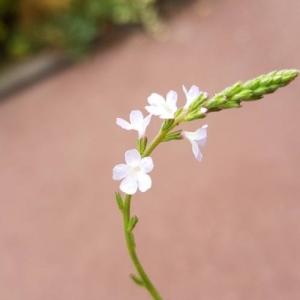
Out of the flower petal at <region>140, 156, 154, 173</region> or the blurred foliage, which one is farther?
the blurred foliage

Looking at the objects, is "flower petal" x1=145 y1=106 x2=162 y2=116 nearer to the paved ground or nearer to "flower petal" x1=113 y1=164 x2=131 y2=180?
"flower petal" x1=113 y1=164 x2=131 y2=180

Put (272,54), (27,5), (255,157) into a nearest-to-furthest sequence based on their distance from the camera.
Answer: (255,157)
(272,54)
(27,5)

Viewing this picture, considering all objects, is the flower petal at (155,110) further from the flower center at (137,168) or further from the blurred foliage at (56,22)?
the blurred foliage at (56,22)

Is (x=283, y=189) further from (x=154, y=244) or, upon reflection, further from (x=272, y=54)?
(x=272, y=54)

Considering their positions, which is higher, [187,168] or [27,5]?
[27,5]

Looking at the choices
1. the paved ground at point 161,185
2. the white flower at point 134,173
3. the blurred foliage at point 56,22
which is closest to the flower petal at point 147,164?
the white flower at point 134,173

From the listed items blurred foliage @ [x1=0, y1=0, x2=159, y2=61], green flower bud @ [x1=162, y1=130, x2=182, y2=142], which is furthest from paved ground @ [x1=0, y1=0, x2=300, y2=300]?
green flower bud @ [x1=162, y1=130, x2=182, y2=142]

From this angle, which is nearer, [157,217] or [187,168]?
[157,217]

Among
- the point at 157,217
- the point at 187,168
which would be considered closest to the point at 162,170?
the point at 187,168
